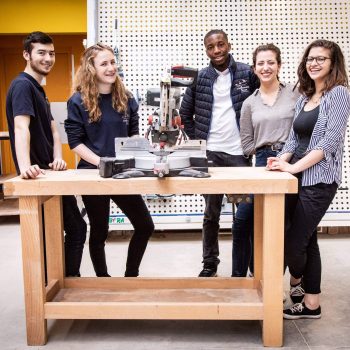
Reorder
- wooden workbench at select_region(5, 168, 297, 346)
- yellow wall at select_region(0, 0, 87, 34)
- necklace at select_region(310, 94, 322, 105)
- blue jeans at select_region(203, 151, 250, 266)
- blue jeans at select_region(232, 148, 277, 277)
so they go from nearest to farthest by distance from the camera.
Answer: wooden workbench at select_region(5, 168, 297, 346) < necklace at select_region(310, 94, 322, 105) < blue jeans at select_region(232, 148, 277, 277) < blue jeans at select_region(203, 151, 250, 266) < yellow wall at select_region(0, 0, 87, 34)

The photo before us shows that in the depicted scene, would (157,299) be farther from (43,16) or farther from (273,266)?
(43,16)

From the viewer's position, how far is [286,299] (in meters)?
3.06

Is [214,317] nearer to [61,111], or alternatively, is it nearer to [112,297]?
[112,297]

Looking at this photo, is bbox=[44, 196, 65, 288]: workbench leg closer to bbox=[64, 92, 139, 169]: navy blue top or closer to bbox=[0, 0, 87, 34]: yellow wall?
bbox=[64, 92, 139, 169]: navy blue top

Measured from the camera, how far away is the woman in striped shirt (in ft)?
8.04

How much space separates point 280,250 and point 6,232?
3526 mm

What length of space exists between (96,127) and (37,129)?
0.32m

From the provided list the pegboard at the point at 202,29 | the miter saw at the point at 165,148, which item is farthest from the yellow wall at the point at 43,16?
the miter saw at the point at 165,148

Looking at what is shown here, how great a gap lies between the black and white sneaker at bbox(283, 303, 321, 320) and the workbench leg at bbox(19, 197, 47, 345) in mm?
1302

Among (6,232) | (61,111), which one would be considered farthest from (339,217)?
(61,111)

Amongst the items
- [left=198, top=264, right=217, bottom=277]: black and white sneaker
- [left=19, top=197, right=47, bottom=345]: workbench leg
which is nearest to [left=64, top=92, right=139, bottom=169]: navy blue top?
[left=19, top=197, right=47, bottom=345]: workbench leg

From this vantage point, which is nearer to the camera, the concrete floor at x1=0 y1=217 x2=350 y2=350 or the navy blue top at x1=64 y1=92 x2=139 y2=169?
the concrete floor at x1=0 y1=217 x2=350 y2=350

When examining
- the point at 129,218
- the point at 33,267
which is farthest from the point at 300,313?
the point at 33,267

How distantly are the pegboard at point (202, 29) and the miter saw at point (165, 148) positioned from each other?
6.67ft
